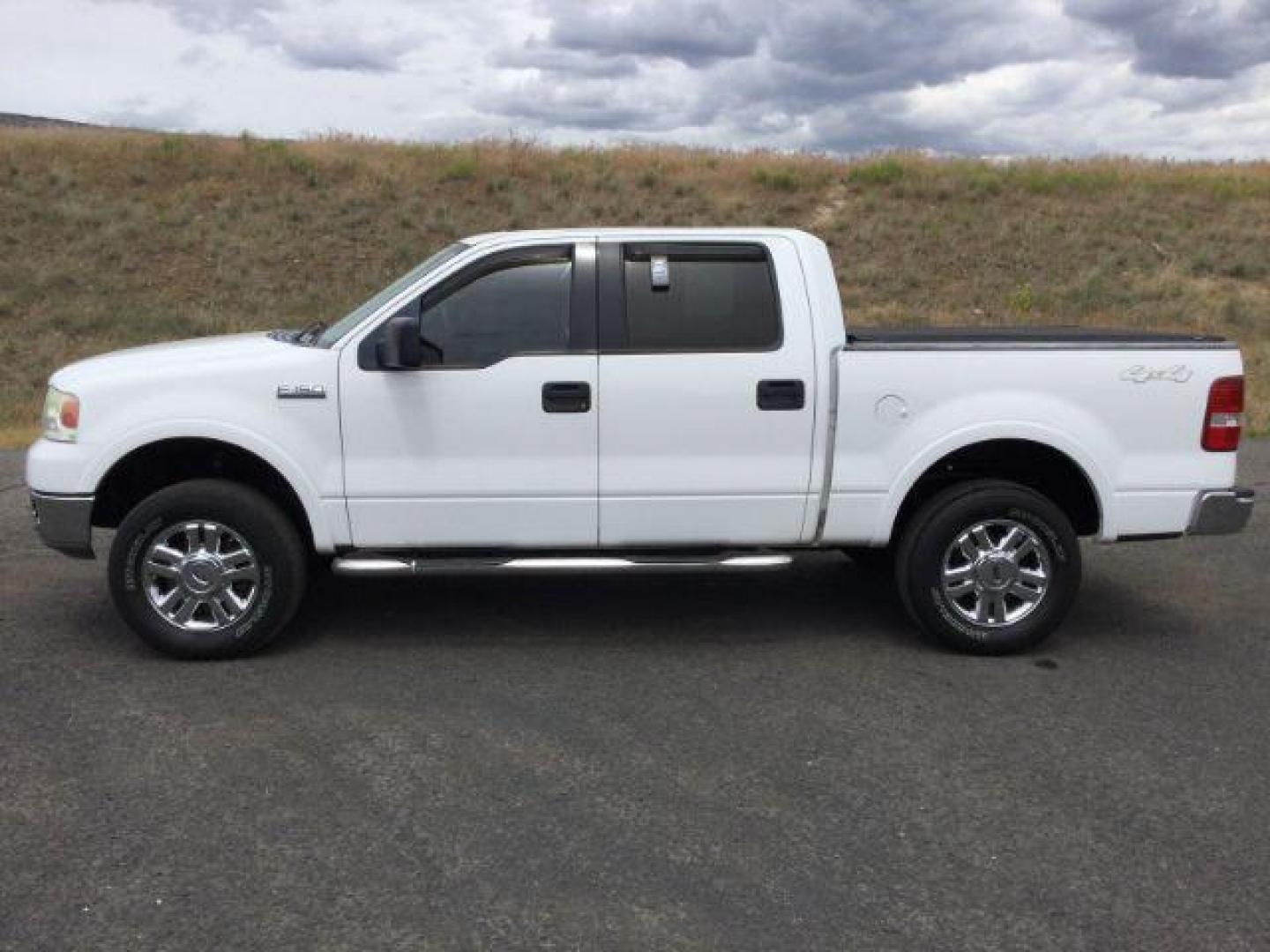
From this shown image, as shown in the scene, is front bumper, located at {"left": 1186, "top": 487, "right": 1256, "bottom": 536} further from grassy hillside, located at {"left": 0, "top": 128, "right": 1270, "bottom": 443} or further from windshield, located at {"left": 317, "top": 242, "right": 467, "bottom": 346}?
grassy hillside, located at {"left": 0, "top": 128, "right": 1270, "bottom": 443}

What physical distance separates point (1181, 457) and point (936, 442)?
1.12m

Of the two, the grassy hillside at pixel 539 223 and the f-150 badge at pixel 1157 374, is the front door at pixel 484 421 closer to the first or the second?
the f-150 badge at pixel 1157 374

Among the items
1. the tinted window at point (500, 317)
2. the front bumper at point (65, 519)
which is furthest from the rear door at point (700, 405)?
the front bumper at point (65, 519)

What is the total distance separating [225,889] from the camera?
3.42 metres

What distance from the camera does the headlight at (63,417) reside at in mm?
5254

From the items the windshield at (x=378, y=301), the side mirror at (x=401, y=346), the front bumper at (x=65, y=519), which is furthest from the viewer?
the windshield at (x=378, y=301)

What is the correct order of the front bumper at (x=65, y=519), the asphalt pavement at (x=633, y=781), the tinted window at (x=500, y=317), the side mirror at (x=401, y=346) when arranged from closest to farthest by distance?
the asphalt pavement at (x=633, y=781), the side mirror at (x=401, y=346), the front bumper at (x=65, y=519), the tinted window at (x=500, y=317)

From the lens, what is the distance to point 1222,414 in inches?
213

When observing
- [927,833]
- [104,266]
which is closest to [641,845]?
[927,833]

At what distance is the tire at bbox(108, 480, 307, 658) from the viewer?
17.3ft

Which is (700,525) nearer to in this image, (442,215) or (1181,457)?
(1181,457)

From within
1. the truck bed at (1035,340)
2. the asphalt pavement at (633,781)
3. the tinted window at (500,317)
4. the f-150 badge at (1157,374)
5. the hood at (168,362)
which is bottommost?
the asphalt pavement at (633,781)

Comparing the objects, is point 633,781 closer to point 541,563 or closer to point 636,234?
point 541,563

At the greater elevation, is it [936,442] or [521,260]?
[521,260]
